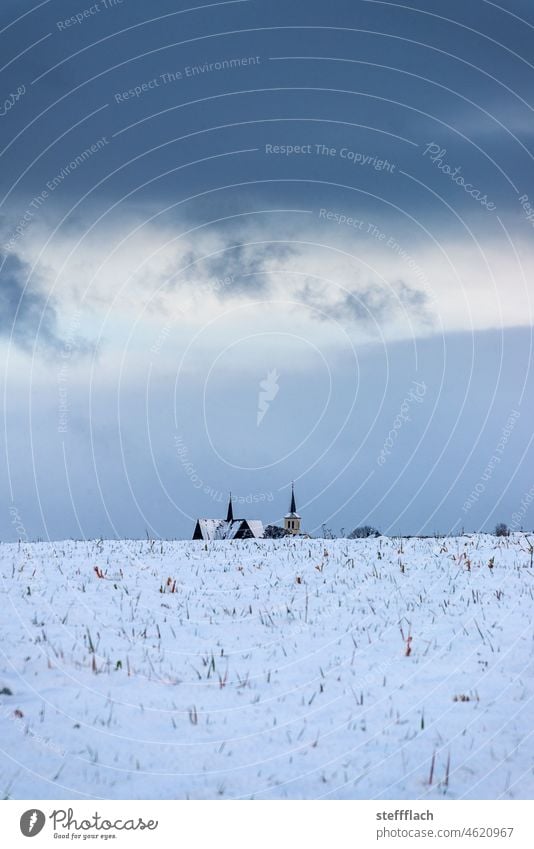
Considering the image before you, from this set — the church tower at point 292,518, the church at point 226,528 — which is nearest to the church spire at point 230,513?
the church at point 226,528

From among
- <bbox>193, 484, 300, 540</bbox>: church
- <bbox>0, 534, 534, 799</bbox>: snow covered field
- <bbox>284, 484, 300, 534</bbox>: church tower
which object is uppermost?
<bbox>284, 484, 300, 534</bbox>: church tower

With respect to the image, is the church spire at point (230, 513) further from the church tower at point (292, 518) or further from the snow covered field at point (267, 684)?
the snow covered field at point (267, 684)

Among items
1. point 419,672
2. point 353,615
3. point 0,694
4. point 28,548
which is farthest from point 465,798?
point 28,548

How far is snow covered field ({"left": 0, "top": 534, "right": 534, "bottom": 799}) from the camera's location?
6648 millimetres

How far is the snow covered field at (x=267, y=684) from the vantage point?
665 centimetres

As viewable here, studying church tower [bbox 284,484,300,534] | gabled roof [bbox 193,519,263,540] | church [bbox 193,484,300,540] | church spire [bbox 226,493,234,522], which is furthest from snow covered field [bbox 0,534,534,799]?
church tower [bbox 284,484,300,534]

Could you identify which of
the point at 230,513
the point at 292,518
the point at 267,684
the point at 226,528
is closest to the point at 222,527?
the point at 226,528

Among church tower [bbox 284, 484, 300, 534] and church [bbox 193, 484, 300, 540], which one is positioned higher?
church tower [bbox 284, 484, 300, 534]

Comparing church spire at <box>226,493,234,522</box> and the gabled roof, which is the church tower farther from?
the gabled roof

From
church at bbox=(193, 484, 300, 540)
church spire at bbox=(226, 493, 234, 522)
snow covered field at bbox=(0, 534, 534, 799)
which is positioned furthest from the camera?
church spire at bbox=(226, 493, 234, 522)

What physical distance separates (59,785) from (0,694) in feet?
6.86

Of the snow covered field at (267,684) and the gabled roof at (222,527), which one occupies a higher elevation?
the gabled roof at (222,527)

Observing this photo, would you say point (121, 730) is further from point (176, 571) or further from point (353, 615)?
point (176, 571)

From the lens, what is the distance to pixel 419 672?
28.6 feet
